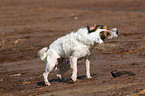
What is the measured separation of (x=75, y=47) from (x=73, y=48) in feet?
0.20

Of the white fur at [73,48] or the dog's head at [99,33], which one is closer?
the dog's head at [99,33]

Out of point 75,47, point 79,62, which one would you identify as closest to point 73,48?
point 75,47

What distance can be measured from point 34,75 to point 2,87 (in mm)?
1276

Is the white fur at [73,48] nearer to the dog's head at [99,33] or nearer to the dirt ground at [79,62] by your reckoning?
the dog's head at [99,33]

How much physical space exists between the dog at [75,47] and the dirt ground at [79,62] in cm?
57

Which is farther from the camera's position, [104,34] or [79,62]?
[79,62]

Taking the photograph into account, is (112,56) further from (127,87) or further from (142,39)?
(127,87)

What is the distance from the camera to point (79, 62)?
1121 cm

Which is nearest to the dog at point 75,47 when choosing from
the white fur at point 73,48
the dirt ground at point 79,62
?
the white fur at point 73,48

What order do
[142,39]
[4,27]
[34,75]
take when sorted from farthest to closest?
1. [4,27]
2. [142,39]
3. [34,75]

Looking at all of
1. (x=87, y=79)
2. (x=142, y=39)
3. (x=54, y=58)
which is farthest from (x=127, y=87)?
(x=142, y=39)

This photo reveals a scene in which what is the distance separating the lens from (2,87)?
29.9 feet

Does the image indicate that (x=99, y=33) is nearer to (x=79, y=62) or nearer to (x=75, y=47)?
(x=75, y=47)

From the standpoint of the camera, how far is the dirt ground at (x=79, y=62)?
7.68 metres
